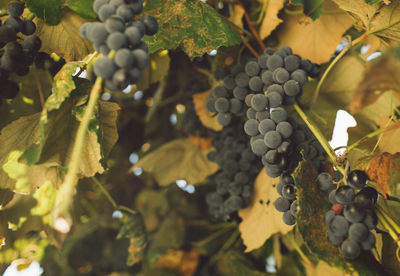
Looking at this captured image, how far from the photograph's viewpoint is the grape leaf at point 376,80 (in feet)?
1.05

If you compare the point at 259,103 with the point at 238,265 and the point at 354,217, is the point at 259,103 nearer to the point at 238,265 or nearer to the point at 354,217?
the point at 354,217

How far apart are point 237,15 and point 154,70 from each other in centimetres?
25

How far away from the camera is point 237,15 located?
69 cm

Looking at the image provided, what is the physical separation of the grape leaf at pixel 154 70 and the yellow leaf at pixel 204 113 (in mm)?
112

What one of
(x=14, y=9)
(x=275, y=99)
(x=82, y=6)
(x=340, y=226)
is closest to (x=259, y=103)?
(x=275, y=99)

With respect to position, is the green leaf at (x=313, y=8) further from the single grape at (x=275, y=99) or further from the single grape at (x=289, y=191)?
the single grape at (x=289, y=191)

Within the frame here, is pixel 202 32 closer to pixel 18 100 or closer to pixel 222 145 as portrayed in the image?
pixel 222 145

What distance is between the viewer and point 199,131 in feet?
3.09

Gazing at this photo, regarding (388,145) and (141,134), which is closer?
(388,145)

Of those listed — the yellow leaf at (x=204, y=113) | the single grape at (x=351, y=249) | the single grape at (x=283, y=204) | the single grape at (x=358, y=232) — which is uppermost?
the single grape at (x=358, y=232)

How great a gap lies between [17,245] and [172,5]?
636 mm

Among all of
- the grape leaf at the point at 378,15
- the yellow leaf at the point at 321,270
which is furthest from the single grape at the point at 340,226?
the grape leaf at the point at 378,15

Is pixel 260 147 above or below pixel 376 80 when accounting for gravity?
below

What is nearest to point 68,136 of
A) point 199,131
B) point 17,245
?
point 17,245
